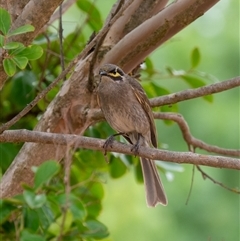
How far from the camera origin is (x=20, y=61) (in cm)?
252

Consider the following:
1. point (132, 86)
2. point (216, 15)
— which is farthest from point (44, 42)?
Result: point (216, 15)

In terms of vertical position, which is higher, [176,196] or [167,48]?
[167,48]

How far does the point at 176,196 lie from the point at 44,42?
3.26 m

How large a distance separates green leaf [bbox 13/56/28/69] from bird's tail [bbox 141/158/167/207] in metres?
1.37

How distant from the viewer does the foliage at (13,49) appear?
8.11 ft

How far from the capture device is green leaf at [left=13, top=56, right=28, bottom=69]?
2.50 meters

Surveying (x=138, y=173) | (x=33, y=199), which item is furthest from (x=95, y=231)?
(x=138, y=173)

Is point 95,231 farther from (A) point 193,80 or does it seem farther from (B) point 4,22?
(A) point 193,80

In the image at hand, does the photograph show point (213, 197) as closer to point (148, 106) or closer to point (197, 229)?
point (197, 229)

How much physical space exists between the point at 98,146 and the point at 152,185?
97 centimetres

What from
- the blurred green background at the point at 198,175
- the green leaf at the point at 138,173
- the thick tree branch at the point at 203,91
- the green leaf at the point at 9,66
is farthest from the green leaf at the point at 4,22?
the blurred green background at the point at 198,175

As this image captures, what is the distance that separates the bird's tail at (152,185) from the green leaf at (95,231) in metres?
0.88

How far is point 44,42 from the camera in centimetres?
375

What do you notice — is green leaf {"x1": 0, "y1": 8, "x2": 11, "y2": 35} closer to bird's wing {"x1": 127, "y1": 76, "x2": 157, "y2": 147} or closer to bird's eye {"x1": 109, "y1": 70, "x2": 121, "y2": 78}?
bird's eye {"x1": 109, "y1": 70, "x2": 121, "y2": 78}
